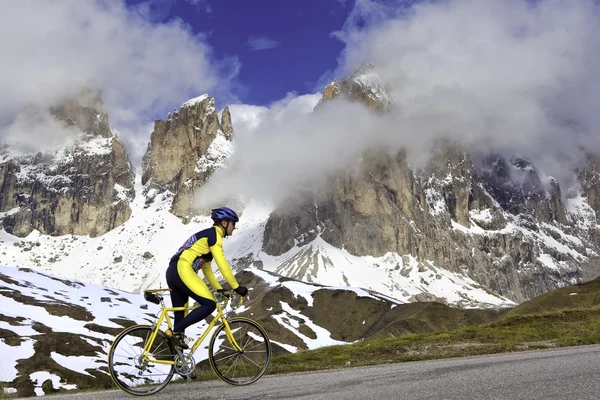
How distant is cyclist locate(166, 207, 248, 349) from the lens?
11.7m

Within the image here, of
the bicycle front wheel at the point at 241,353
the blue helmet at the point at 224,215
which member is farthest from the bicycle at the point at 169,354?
the blue helmet at the point at 224,215

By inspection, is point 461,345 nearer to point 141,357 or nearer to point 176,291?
point 176,291

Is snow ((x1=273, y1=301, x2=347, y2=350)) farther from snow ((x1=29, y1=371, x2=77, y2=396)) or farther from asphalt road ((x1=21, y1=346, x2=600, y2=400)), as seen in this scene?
asphalt road ((x1=21, y1=346, x2=600, y2=400))

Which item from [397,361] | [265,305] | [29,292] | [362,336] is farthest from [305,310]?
[397,361]

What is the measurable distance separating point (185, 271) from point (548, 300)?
114 m

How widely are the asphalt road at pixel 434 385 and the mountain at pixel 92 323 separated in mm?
68918

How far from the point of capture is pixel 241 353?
12.4m

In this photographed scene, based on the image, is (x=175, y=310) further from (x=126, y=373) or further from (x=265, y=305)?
(x=265, y=305)

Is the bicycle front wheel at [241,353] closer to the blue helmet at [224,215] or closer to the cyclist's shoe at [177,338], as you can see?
the cyclist's shoe at [177,338]

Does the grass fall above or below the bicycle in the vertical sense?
below

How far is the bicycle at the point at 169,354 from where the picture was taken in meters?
11.5

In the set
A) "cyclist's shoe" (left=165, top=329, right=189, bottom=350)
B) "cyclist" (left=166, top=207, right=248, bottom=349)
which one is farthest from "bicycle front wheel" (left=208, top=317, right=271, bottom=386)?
"cyclist" (left=166, top=207, right=248, bottom=349)

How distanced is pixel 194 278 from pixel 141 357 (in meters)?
2.02

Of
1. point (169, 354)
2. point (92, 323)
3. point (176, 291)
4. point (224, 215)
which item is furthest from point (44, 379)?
point (224, 215)
